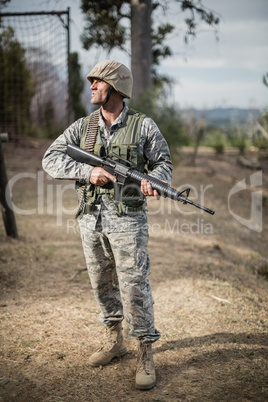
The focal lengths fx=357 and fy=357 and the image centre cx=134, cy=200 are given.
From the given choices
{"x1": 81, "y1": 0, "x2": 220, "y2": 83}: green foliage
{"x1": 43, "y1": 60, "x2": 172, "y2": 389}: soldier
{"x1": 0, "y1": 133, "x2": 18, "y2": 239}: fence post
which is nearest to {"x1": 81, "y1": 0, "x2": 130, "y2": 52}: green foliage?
{"x1": 81, "y1": 0, "x2": 220, "y2": 83}: green foliage

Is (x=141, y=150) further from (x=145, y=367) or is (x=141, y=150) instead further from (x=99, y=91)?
(x=145, y=367)

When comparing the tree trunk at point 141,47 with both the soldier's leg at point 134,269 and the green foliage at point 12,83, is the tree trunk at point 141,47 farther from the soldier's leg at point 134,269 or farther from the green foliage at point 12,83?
the soldier's leg at point 134,269

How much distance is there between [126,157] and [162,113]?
7708 millimetres

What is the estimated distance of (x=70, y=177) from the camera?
8.57ft

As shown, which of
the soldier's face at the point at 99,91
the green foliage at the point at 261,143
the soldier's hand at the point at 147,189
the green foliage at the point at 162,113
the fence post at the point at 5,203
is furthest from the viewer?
the green foliage at the point at 261,143

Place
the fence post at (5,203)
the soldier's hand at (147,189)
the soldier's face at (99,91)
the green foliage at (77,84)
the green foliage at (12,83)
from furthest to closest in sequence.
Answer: the green foliage at (77,84) → the green foliage at (12,83) → the fence post at (5,203) → the soldier's face at (99,91) → the soldier's hand at (147,189)

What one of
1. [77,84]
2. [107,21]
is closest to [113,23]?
[107,21]

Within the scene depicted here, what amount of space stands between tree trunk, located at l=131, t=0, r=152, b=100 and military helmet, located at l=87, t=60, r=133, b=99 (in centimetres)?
768

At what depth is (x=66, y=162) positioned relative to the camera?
2641mm

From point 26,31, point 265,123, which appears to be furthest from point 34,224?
point 265,123

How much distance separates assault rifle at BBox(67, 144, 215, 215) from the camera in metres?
2.49

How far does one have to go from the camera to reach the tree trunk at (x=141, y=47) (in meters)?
9.88

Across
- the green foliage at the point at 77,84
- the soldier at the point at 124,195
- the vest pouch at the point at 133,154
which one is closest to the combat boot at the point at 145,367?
the soldier at the point at 124,195

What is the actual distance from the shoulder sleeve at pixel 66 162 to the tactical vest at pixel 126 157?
0.42 feet
